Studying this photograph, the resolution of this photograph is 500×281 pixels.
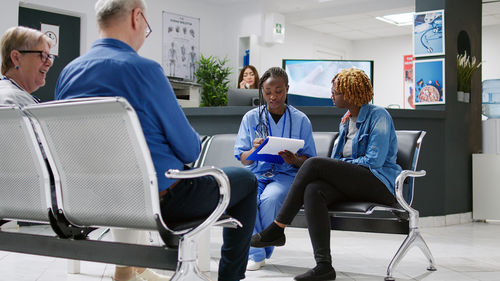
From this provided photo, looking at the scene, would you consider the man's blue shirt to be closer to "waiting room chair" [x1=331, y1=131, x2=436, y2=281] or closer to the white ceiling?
"waiting room chair" [x1=331, y1=131, x2=436, y2=281]

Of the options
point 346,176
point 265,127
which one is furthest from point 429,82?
point 346,176

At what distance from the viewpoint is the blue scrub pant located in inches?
116

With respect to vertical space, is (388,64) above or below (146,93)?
above

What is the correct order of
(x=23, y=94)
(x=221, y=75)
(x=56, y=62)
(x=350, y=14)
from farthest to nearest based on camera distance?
(x=350, y=14), (x=221, y=75), (x=56, y=62), (x=23, y=94)

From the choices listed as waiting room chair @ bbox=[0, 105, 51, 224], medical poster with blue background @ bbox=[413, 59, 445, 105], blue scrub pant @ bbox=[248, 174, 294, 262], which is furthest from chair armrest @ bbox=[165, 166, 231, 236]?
medical poster with blue background @ bbox=[413, 59, 445, 105]

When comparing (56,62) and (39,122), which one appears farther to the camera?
(56,62)

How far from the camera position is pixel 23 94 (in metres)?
2.13

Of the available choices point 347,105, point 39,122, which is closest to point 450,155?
point 347,105

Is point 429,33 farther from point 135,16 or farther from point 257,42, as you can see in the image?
point 135,16

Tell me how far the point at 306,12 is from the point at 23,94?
24.7 ft

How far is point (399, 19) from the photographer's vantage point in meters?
9.70

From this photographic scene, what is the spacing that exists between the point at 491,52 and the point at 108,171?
9.66 metres

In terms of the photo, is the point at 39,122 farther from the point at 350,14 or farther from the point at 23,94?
the point at 350,14

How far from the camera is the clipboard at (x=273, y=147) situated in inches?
103
